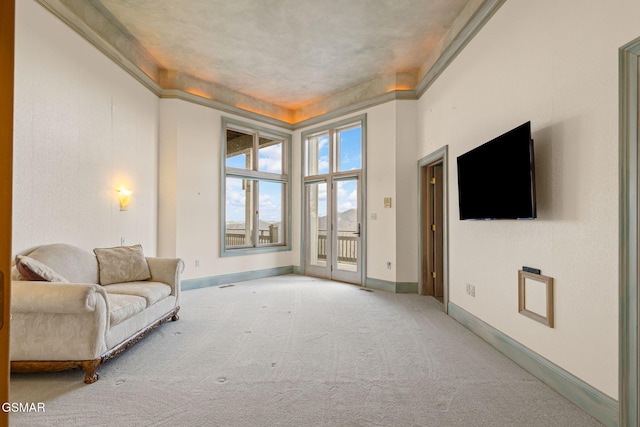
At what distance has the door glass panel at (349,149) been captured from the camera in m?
6.11

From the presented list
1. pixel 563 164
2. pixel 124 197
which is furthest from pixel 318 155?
pixel 563 164

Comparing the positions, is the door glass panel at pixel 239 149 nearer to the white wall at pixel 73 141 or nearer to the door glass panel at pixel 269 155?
the door glass panel at pixel 269 155

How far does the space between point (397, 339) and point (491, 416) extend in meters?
1.31

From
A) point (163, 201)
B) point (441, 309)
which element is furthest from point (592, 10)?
point (163, 201)

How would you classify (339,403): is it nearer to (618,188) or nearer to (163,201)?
(618,188)

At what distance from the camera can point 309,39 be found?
445 centimetres

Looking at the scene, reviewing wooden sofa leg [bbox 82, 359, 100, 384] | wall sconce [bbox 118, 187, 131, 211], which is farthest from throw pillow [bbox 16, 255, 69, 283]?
wall sconce [bbox 118, 187, 131, 211]

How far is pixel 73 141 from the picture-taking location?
3.47 m

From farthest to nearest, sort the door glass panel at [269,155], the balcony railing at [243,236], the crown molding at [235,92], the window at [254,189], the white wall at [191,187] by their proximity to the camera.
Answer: the door glass panel at [269,155], the balcony railing at [243,236], the window at [254,189], the white wall at [191,187], the crown molding at [235,92]

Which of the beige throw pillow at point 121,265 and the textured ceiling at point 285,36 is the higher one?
the textured ceiling at point 285,36

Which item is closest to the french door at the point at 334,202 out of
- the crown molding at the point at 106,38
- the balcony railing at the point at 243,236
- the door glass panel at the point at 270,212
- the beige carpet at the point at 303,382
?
the door glass panel at the point at 270,212

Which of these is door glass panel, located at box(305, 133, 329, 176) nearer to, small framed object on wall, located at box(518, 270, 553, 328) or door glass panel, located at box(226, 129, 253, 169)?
door glass panel, located at box(226, 129, 253, 169)

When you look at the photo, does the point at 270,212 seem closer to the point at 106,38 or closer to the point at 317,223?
the point at 317,223

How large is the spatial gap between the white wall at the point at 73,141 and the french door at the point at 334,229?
3146 mm
